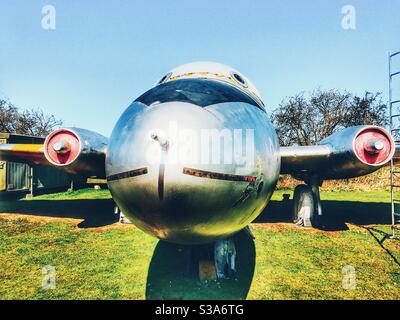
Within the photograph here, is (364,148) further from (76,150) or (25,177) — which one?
(25,177)

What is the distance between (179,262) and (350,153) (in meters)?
4.25

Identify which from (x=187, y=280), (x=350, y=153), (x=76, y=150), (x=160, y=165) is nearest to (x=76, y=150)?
(x=76, y=150)

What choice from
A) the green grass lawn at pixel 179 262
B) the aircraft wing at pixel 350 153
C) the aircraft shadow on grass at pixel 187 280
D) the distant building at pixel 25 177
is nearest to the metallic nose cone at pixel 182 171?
the aircraft shadow on grass at pixel 187 280

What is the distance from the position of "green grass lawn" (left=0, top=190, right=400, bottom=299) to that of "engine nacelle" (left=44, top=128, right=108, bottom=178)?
1936 mm

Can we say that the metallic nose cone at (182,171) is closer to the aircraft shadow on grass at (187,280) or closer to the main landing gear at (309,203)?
the aircraft shadow on grass at (187,280)

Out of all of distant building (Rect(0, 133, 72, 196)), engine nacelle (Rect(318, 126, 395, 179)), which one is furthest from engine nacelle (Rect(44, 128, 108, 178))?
distant building (Rect(0, 133, 72, 196))

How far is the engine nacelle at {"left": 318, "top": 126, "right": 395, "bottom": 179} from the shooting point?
6047 millimetres

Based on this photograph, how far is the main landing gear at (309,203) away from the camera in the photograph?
28.1ft

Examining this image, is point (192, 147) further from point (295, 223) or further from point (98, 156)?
point (295, 223)

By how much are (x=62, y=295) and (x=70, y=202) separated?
10.5 metres

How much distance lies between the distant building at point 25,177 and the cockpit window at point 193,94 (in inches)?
592

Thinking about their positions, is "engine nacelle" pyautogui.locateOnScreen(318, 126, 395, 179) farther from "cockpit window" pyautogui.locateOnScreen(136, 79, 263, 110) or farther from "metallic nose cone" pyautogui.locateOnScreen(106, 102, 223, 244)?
"metallic nose cone" pyautogui.locateOnScreen(106, 102, 223, 244)
